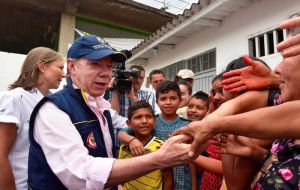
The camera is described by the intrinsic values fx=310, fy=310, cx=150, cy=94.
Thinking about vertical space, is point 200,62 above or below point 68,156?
above

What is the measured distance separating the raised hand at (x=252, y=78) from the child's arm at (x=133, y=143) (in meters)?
1.04

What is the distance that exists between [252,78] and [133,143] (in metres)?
1.15

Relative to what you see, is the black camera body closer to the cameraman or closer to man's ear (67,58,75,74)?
the cameraman

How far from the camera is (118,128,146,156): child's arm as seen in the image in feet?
7.55

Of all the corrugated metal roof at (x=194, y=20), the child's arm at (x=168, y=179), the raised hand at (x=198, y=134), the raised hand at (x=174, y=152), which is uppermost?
the corrugated metal roof at (x=194, y=20)

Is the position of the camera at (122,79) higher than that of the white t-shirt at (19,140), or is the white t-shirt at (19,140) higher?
the camera at (122,79)

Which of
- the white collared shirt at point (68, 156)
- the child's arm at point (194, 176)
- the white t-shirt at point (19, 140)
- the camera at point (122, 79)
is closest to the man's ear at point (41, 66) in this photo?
the white t-shirt at point (19, 140)

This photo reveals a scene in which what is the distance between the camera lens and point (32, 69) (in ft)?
8.15

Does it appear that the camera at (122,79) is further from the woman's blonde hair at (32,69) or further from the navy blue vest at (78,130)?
the navy blue vest at (78,130)

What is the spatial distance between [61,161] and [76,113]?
0.26 m

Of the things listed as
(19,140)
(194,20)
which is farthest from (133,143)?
(194,20)

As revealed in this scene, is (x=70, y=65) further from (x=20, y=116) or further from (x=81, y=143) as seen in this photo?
(x=20, y=116)

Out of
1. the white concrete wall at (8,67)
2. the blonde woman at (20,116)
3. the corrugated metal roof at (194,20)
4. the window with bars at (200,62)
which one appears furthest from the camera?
the white concrete wall at (8,67)

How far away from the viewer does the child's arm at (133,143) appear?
2.30 meters
